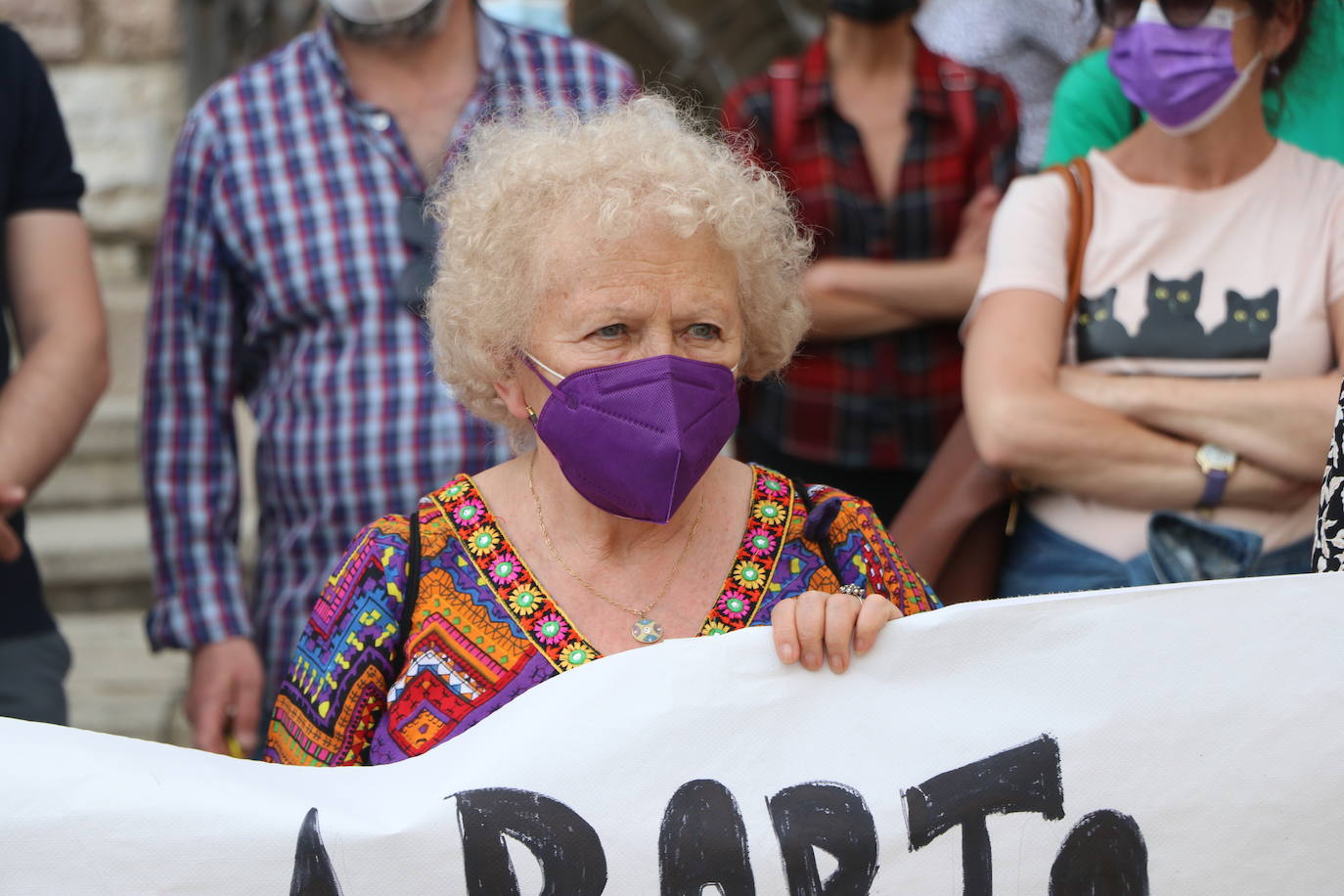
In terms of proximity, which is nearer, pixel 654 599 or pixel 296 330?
pixel 654 599

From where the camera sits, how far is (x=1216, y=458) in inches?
104

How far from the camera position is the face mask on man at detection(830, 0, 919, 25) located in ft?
12.0

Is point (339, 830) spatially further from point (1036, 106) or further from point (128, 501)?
point (128, 501)

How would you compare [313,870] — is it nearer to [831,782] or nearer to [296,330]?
[831,782]

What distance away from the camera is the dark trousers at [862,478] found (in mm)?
3672

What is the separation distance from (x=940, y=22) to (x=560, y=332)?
280 cm

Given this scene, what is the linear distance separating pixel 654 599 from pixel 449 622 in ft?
0.93

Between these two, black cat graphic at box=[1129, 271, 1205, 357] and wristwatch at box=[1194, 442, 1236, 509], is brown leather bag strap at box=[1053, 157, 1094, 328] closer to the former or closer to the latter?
black cat graphic at box=[1129, 271, 1205, 357]

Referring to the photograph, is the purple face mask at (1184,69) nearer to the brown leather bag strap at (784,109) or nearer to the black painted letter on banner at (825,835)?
the brown leather bag strap at (784,109)

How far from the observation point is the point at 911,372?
3.65 meters

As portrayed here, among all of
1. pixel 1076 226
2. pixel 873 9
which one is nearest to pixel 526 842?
pixel 1076 226

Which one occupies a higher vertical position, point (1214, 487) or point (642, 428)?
point (642, 428)

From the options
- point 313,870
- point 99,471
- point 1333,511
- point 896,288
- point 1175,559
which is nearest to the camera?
point 313,870

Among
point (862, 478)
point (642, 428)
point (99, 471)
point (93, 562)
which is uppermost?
point (642, 428)
